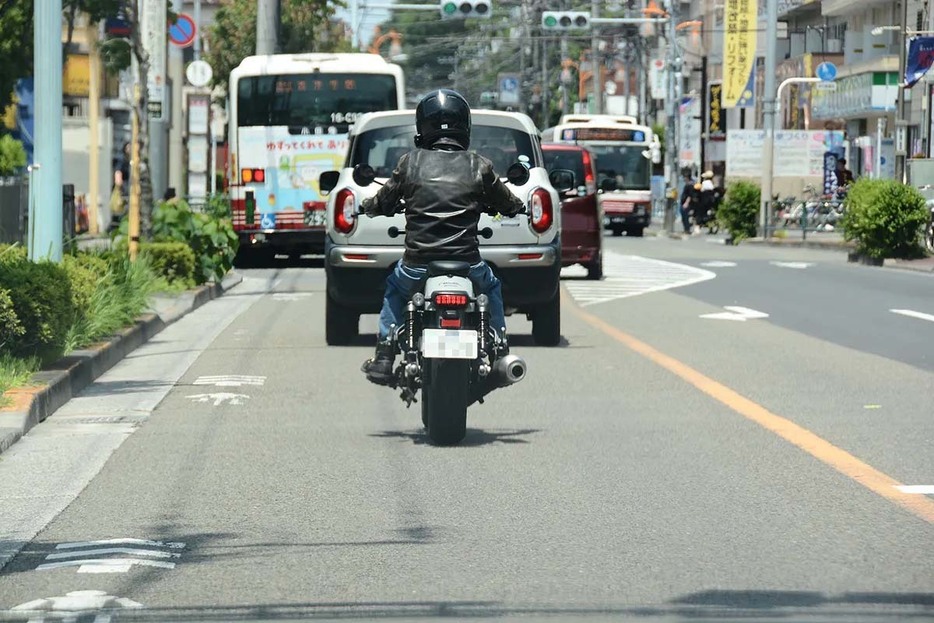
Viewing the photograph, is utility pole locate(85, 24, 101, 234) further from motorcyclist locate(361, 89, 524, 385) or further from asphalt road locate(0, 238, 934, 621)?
motorcyclist locate(361, 89, 524, 385)

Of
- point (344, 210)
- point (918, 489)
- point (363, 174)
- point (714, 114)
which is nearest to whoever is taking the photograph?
point (918, 489)

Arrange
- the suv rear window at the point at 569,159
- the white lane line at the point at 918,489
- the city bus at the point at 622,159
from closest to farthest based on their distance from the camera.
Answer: the white lane line at the point at 918,489 → the suv rear window at the point at 569,159 → the city bus at the point at 622,159

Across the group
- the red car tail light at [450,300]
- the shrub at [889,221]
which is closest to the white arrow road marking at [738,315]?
the red car tail light at [450,300]

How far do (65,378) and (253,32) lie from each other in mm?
46183

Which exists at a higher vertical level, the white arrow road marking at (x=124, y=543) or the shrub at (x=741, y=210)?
the shrub at (x=741, y=210)

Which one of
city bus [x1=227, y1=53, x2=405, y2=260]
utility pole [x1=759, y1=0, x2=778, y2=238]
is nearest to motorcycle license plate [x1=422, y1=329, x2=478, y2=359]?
city bus [x1=227, y1=53, x2=405, y2=260]

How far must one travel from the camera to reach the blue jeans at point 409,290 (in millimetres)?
9609

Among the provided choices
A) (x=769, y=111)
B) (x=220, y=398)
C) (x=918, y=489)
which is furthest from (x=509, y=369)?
(x=769, y=111)

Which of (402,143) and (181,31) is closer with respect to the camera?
(402,143)

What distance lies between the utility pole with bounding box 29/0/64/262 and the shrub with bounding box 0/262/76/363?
9.34 feet

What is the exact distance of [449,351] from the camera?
29.8 ft

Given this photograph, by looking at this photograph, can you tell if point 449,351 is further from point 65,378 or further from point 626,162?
point 626,162

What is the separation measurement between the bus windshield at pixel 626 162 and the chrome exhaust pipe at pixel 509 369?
42.6 metres

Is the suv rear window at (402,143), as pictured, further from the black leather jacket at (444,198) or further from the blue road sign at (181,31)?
the blue road sign at (181,31)
